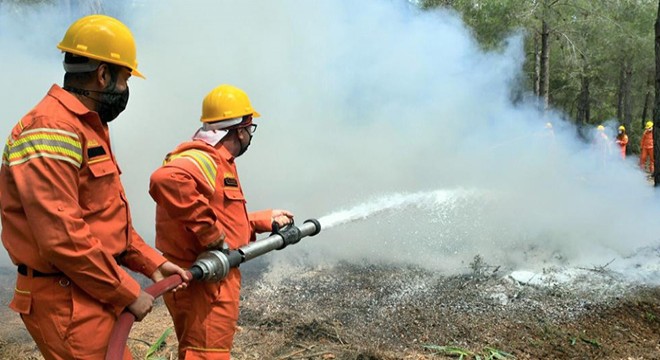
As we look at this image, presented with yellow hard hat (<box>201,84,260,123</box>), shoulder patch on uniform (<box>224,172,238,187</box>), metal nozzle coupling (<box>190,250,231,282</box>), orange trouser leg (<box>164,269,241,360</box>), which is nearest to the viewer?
metal nozzle coupling (<box>190,250,231,282</box>)

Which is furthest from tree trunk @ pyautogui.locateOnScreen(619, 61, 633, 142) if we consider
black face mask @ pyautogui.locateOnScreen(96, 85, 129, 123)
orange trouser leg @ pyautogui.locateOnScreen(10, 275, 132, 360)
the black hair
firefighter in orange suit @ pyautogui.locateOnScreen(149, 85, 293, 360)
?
orange trouser leg @ pyautogui.locateOnScreen(10, 275, 132, 360)

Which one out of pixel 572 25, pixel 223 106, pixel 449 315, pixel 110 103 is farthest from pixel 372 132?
pixel 572 25

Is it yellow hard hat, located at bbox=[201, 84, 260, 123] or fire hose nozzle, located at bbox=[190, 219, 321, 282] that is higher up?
yellow hard hat, located at bbox=[201, 84, 260, 123]

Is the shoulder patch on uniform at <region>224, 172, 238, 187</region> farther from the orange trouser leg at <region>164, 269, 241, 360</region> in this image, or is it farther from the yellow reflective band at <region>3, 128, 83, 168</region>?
the yellow reflective band at <region>3, 128, 83, 168</region>

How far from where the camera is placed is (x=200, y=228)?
101 inches

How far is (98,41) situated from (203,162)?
91cm

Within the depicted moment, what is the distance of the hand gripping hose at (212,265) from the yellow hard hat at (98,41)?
38.1 inches

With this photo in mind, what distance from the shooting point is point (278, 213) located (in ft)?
10.8

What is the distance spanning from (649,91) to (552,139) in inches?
784

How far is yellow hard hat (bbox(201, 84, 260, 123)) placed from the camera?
3.05 m

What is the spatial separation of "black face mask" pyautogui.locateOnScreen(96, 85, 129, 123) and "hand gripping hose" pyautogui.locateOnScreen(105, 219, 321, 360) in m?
0.75

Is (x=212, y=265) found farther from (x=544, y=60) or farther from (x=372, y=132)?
(x=544, y=60)

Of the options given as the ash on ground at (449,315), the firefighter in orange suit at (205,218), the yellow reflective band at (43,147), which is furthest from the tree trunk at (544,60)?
the yellow reflective band at (43,147)

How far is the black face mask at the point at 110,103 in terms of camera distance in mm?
2061
